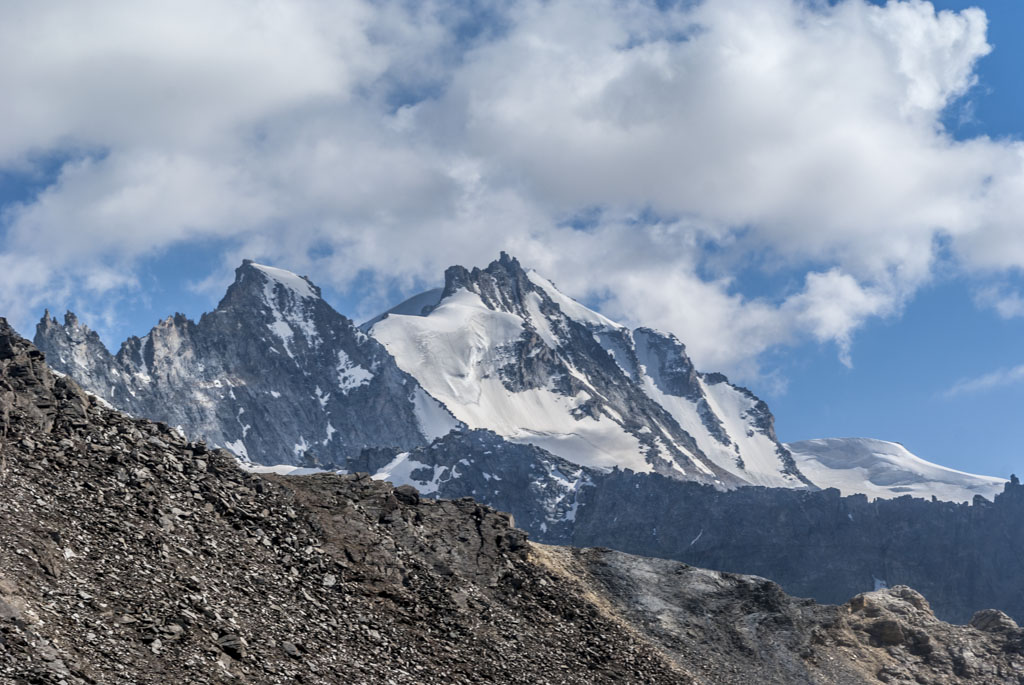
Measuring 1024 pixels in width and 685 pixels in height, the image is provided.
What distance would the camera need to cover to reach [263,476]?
2950 inches

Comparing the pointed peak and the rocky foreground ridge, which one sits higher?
the pointed peak

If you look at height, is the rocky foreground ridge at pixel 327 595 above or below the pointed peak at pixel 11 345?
below

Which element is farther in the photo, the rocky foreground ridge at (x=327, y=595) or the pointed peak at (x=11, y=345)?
the pointed peak at (x=11, y=345)

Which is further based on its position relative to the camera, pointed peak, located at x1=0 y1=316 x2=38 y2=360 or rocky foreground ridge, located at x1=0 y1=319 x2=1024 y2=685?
pointed peak, located at x1=0 y1=316 x2=38 y2=360

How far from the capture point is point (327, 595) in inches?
2495

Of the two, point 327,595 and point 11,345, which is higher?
point 11,345

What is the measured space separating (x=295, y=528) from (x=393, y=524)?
315 inches

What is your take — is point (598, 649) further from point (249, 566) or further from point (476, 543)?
point (249, 566)

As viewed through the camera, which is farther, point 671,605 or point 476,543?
point 671,605

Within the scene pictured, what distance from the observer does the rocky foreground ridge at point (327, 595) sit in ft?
172

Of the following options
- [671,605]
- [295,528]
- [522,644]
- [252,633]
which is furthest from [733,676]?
[252,633]

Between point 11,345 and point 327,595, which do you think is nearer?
point 327,595

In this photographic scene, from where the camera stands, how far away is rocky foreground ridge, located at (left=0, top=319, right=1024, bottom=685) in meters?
52.5

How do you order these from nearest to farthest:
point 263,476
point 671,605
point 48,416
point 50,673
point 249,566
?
point 50,673, point 249,566, point 48,416, point 263,476, point 671,605
